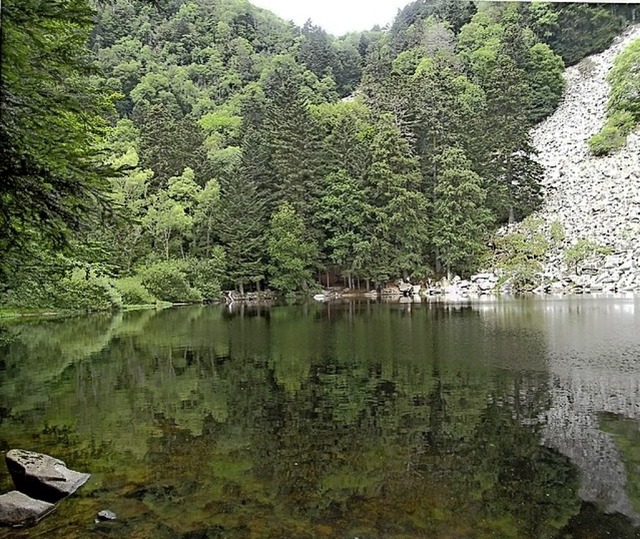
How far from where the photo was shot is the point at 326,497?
268 cm

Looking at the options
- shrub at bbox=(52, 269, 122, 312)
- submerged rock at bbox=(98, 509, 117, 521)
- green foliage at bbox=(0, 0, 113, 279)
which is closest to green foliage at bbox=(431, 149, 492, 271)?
shrub at bbox=(52, 269, 122, 312)

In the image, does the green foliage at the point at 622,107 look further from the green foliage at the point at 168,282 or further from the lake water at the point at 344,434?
the lake water at the point at 344,434

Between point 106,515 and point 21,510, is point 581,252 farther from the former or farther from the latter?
point 21,510

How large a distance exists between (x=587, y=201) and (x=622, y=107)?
589cm

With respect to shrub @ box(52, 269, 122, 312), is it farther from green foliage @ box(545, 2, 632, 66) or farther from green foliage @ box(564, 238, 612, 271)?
green foliage @ box(545, 2, 632, 66)

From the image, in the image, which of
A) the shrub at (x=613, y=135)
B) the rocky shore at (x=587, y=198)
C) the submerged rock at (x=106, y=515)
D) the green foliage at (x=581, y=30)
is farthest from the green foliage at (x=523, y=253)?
the submerged rock at (x=106, y=515)

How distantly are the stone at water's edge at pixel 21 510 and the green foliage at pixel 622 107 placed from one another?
24.7m

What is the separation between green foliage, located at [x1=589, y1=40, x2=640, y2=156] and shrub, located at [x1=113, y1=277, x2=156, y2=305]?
17951 mm

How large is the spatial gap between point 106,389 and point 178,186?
14.4 m

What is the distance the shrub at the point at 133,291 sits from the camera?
16.4m

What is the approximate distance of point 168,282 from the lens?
17.7 metres

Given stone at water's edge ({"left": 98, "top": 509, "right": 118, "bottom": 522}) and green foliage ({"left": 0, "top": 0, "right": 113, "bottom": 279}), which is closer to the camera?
stone at water's edge ({"left": 98, "top": 509, "right": 118, "bottom": 522})

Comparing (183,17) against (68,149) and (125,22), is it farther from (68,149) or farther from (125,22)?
(68,149)

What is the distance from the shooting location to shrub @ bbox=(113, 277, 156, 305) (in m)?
16.4
